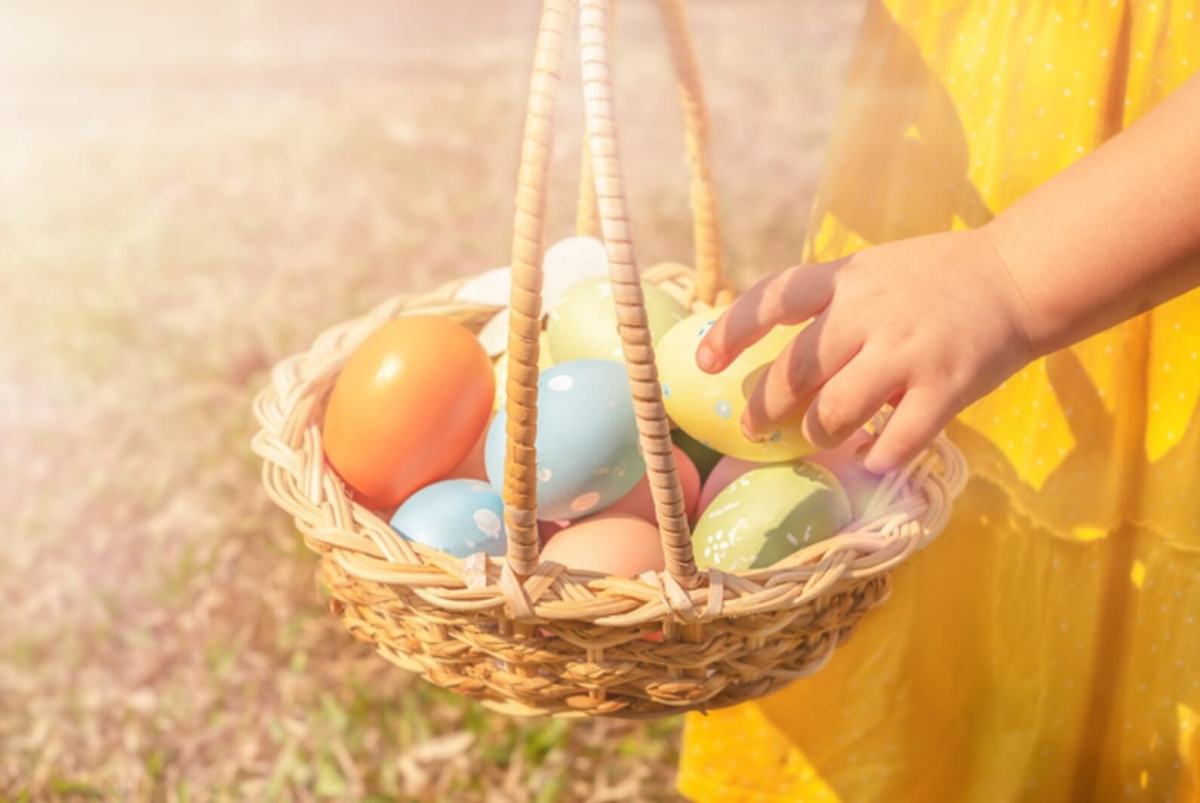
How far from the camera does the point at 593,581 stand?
97 cm

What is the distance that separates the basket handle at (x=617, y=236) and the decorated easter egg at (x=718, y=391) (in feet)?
0.85

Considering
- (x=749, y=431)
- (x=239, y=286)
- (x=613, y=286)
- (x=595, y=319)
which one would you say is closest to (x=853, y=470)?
(x=749, y=431)

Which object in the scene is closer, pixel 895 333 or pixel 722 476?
pixel 895 333

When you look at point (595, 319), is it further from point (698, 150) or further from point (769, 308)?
point (769, 308)

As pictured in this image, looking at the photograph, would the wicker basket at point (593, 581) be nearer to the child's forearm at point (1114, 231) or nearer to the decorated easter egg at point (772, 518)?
the decorated easter egg at point (772, 518)

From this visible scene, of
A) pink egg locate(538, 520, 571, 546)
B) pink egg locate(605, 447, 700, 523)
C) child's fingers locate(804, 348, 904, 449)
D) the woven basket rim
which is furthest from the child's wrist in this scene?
pink egg locate(538, 520, 571, 546)

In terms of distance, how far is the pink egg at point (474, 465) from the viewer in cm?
137

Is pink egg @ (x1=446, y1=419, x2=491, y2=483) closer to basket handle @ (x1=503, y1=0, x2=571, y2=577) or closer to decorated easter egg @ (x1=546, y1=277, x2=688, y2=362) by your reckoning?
decorated easter egg @ (x1=546, y1=277, x2=688, y2=362)

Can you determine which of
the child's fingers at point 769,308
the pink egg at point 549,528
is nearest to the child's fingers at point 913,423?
the child's fingers at point 769,308

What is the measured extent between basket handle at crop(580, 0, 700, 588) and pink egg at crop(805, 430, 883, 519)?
0.36 m

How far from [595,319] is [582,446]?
0.83 feet

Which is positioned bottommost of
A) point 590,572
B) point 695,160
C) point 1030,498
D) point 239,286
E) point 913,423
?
point 239,286

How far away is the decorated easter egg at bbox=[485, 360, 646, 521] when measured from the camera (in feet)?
3.92

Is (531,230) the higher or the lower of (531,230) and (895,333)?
the higher
